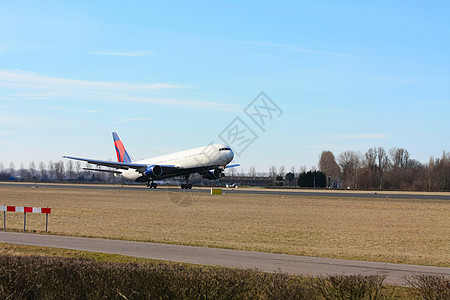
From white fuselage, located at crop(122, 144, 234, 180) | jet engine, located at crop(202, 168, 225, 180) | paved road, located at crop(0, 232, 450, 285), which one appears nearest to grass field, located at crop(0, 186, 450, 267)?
paved road, located at crop(0, 232, 450, 285)

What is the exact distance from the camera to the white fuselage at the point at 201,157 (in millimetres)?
73625

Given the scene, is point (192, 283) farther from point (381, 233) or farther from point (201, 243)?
point (381, 233)

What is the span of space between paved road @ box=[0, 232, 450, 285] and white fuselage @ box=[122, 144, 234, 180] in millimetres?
51638

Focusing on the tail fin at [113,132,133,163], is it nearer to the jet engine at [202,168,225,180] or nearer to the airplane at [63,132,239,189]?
the airplane at [63,132,239,189]

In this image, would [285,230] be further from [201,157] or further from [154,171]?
[154,171]

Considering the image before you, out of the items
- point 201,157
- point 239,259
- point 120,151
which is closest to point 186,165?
point 201,157

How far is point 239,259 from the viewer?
1689 centimetres

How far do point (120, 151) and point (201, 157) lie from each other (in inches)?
1122

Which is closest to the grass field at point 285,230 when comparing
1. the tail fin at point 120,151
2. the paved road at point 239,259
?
the paved road at point 239,259

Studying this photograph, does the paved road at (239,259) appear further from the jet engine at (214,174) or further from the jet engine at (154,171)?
the jet engine at (154,171)

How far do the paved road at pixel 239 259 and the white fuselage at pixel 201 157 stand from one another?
51.6 meters

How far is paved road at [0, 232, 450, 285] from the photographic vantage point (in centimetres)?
1482

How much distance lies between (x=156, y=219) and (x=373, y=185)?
425ft

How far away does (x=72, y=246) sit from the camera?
64.7ft
